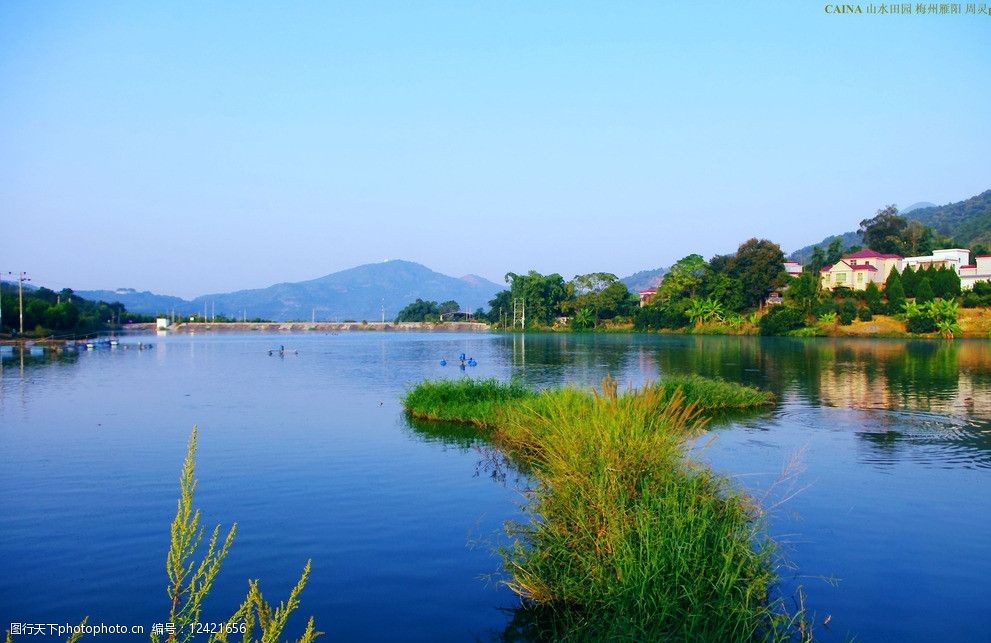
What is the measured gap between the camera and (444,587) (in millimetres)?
9750

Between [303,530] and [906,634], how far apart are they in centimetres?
850

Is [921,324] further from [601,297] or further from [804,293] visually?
[601,297]

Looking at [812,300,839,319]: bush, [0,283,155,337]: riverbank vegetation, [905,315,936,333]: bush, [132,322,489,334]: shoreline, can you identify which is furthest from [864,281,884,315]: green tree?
[0,283,155,337]: riverbank vegetation

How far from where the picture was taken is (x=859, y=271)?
100500 millimetres

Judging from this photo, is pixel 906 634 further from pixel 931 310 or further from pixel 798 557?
pixel 931 310

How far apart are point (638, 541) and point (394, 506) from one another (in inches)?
267

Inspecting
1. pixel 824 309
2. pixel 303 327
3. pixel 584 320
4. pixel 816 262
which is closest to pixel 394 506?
pixel 824 309

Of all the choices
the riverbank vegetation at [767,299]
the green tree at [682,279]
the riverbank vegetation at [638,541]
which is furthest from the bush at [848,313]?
the riverbank vegetation at [638,541]

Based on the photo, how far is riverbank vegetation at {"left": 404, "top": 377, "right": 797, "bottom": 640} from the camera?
7340 millimetres

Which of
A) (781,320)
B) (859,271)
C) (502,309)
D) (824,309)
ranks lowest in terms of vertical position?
(781,320)

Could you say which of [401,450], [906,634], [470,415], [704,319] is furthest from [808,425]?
[704,319]

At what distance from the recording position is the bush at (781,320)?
91.3 m

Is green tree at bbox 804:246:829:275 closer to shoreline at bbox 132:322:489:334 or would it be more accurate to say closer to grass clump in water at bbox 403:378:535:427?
shoreline at bbox 132:322:489:334

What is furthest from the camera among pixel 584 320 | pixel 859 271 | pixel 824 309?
pixel 584 320
